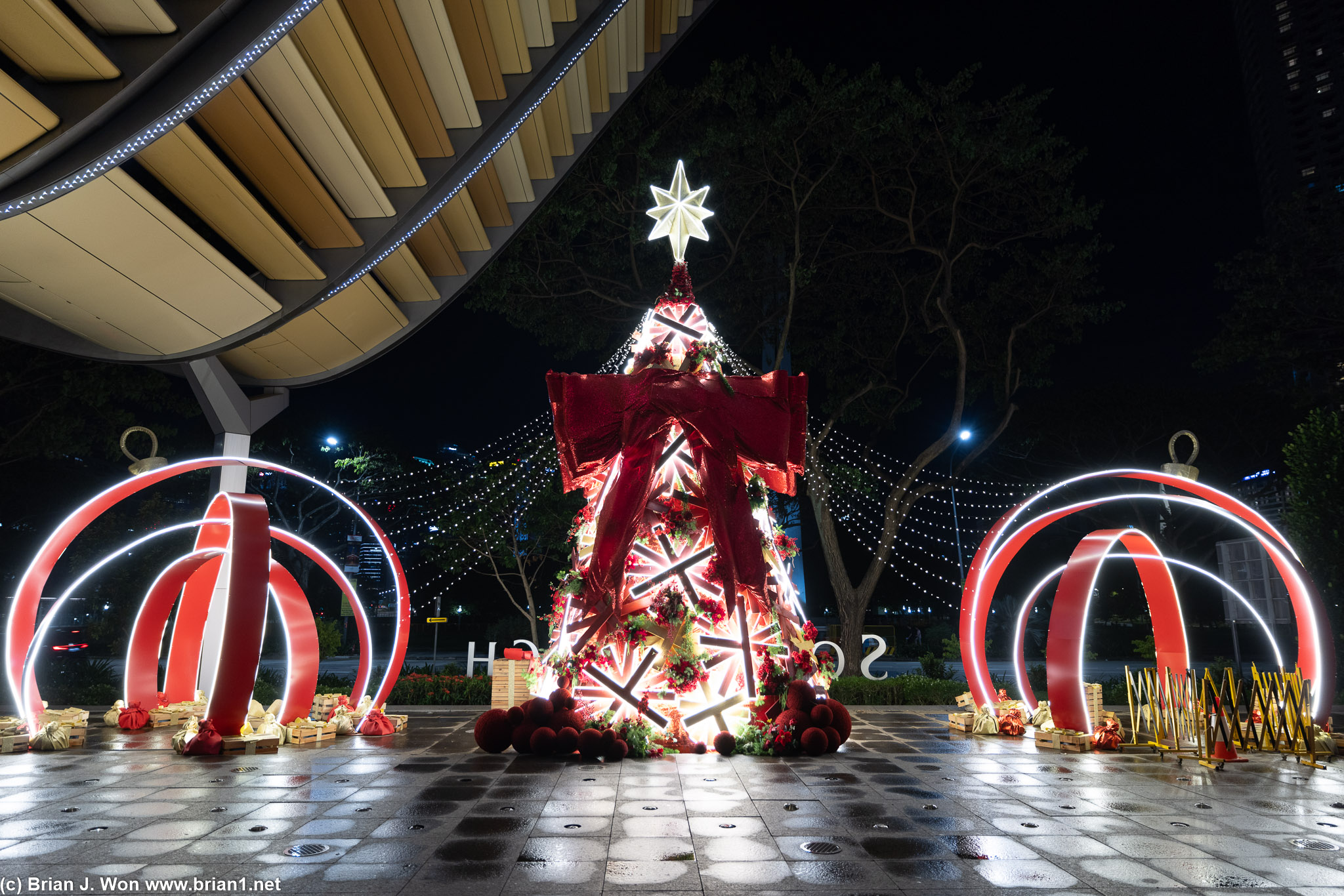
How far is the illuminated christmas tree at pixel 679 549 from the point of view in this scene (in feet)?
26.3

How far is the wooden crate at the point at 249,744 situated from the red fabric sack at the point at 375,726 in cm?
131

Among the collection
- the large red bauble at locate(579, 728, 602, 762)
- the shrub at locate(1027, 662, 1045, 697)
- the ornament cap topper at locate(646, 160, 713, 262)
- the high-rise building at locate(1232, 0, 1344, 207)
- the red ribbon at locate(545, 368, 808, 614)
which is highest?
the high-rise building at locate(1232, 0, 1344, 207)

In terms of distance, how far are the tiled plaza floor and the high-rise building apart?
32354 mm

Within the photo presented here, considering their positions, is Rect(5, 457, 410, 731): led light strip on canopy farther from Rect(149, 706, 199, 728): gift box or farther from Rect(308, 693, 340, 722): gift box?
Rect(149, 706, 199, 728): gift box

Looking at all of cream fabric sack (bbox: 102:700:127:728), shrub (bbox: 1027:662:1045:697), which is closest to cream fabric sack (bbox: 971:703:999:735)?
shrub (bbox: 1027:662:1045:697)

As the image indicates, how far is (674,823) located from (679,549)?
3.47 m

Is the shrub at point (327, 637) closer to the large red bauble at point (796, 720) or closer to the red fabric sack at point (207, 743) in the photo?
the red fabric sack at point (207, 743)

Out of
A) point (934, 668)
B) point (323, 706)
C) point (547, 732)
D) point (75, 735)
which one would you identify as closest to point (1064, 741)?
point (547, 732)

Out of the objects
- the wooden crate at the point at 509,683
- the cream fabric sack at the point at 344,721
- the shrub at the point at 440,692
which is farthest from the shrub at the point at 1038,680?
the cream fabric sack at the point at 344,721

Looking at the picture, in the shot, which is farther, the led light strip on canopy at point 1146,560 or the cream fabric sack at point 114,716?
the cream fabric sack at point 114,716

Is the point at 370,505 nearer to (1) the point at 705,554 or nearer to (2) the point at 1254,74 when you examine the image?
(1) the point at 705,554

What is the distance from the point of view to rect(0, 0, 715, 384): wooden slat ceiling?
24.5ft

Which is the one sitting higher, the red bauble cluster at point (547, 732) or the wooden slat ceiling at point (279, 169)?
the wooden slat ceiling at point (279, 169)

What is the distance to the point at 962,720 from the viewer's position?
9656mm
